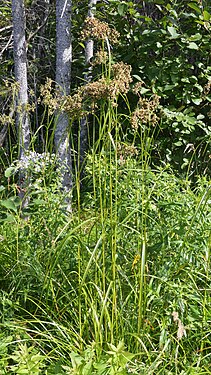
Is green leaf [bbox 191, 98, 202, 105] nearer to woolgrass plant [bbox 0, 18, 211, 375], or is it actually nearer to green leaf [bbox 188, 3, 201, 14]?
A: green leaf [bbox 188, 3, 201, 14]

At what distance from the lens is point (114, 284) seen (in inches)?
69.8

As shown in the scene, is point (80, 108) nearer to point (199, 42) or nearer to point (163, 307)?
point (163, 307)

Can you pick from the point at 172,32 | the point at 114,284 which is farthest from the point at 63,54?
the point at 114,284

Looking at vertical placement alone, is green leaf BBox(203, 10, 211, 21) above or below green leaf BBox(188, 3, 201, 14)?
below

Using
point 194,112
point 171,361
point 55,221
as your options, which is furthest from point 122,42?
point 171,361

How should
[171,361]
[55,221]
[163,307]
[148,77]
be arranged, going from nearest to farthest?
[171,361] → [163,307] → [55,221] → [148,77]

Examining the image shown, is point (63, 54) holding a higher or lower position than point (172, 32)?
lower

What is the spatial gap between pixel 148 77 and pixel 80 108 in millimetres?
2576

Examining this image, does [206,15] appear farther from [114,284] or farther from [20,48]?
[114,284]

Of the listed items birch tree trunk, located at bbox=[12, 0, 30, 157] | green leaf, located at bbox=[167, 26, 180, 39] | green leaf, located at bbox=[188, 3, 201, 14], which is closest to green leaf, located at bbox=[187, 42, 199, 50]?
green leaf, located at bbox=[167, 26, 180, 39]

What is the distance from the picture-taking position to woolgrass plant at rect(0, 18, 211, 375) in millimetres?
1760

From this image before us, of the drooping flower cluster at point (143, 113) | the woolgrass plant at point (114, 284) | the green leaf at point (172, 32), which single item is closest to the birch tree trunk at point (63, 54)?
the green leaf at point (172, 32)

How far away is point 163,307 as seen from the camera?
203cm

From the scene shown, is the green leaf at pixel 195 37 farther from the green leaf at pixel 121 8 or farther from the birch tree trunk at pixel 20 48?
the birch tree trunk at pixel 20 48
